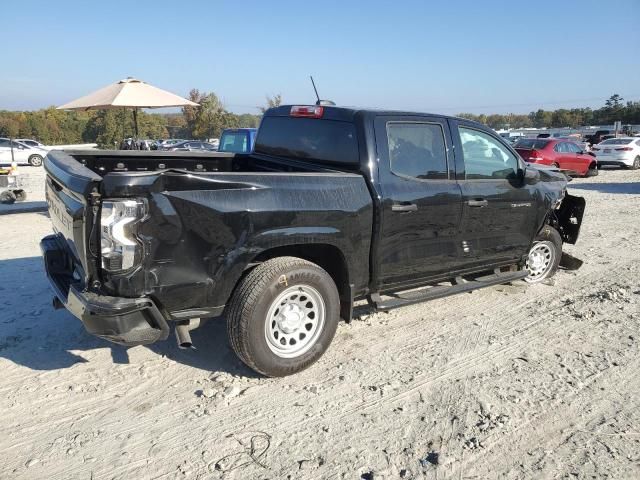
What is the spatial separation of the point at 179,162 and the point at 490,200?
10.2 feet

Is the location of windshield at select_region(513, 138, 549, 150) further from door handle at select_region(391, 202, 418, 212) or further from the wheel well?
the wheel well

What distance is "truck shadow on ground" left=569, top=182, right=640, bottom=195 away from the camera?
14945mm

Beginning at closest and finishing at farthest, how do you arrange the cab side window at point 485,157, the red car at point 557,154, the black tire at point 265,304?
the black tire at point 265,304 < the cab side window at point 485,157 < the red car at point 557,154

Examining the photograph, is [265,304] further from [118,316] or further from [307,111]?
[307,111]

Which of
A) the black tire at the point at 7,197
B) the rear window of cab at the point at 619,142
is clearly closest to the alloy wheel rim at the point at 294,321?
the black tire at the point at 7,197

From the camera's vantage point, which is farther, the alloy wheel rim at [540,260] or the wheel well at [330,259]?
the alloy wheel rim at [540,260]

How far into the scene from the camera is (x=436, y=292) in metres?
4.52

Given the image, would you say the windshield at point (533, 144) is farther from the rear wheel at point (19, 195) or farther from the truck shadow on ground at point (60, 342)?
the truck shadow on ground at point (60, 342)

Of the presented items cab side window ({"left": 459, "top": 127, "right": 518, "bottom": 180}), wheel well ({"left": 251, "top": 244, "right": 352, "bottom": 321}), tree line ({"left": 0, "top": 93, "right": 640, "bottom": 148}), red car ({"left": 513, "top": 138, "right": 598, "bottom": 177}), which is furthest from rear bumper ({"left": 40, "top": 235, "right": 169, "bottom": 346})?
tree line ({"left": 0, "top": 93, "right": 640, "bottom": 148})

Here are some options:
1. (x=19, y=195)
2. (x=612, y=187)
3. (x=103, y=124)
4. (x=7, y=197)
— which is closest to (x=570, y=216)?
(x=7, y=197)

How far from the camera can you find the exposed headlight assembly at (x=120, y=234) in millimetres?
2973

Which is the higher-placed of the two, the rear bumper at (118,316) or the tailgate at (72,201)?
the tailgate at (72,201)

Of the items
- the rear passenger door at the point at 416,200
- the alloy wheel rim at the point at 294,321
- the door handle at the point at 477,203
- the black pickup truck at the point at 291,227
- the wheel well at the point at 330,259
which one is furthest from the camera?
the door handle at the point at 477,203

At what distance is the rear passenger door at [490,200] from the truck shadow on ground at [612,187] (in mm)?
11565
